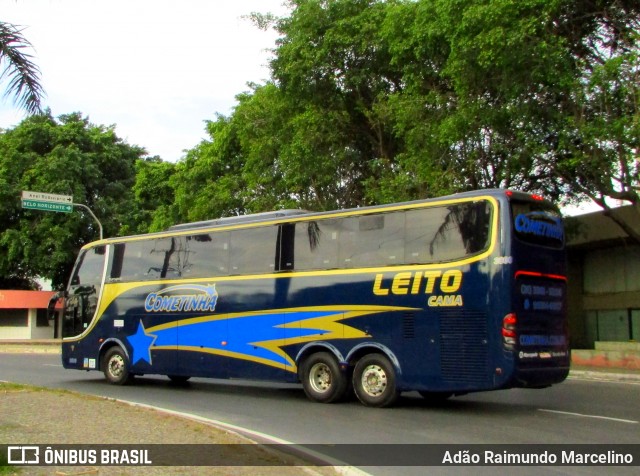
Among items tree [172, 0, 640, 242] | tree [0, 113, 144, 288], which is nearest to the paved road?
tree [172, 0, 640, 242]

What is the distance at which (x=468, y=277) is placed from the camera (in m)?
11.2

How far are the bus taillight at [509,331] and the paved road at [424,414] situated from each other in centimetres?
115

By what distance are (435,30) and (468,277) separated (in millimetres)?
8913

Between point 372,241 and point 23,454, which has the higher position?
point 372,241

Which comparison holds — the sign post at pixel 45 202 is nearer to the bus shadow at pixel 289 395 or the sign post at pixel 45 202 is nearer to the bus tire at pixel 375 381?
the bus shadow at pixel 289 395

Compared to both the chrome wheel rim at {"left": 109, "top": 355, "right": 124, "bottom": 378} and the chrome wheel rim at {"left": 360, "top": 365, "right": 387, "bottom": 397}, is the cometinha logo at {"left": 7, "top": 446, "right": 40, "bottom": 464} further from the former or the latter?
the chrome wheel rim at {"left": 109, "top": 355, "right": 124, "bottom": 378}

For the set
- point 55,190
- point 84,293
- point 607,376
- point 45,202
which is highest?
point 55,190

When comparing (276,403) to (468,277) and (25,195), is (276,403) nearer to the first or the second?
(468,277)

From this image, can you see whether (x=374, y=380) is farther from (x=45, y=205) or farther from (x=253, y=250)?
(x=45, y=205)

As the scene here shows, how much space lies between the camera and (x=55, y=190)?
4047cm

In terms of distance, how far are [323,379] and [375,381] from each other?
47.8 inches

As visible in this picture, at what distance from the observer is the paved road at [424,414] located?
948cm

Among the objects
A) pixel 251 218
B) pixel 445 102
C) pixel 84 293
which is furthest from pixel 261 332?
pixel 445 102

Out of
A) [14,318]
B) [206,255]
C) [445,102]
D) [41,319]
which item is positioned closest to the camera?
[206,255]
